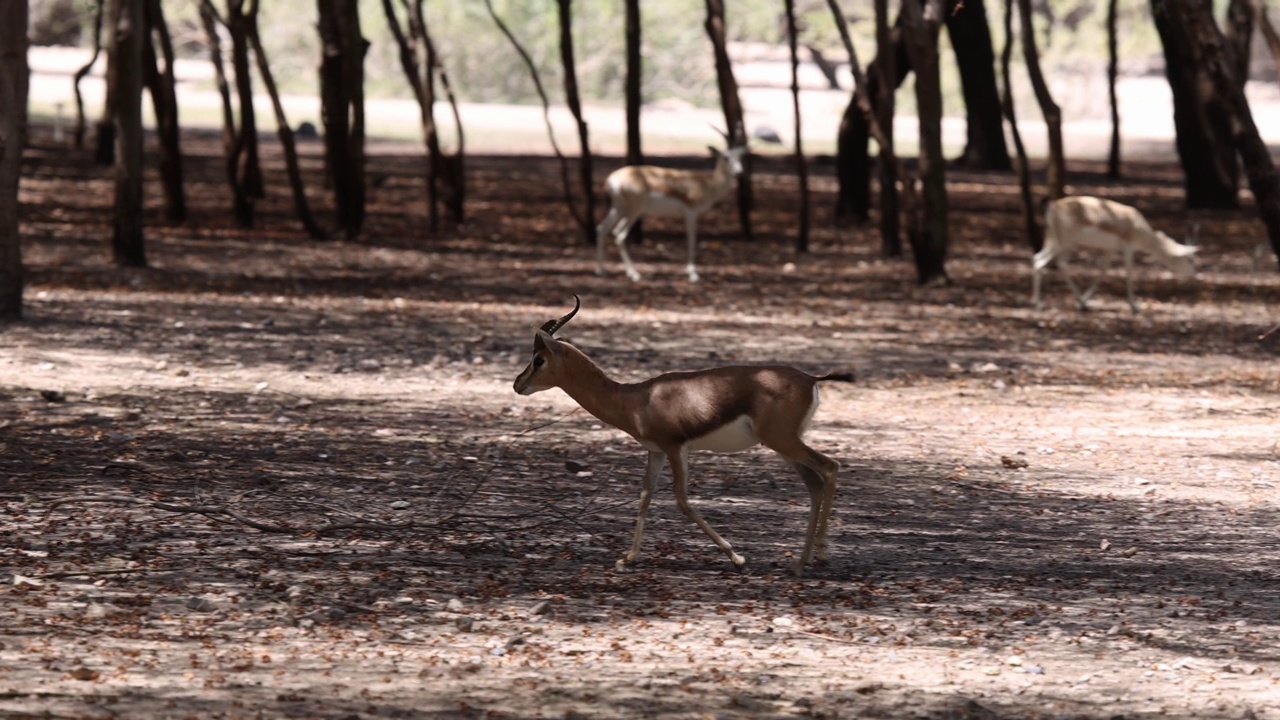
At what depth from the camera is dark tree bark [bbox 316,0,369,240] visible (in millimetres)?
21156

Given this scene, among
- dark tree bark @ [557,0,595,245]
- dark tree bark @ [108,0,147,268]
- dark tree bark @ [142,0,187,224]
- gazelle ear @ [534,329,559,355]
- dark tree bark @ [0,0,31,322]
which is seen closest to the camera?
gazelle ear @ [534,329,559,355]

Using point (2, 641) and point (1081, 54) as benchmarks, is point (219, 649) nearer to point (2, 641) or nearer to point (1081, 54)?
point (2, 641)

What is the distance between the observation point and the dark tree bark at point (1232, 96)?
41.3ft

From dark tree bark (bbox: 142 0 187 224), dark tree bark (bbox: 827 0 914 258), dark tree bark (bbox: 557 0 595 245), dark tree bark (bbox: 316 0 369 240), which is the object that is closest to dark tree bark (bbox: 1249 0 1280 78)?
dark tree bark (bbox: 827 0 914 258)

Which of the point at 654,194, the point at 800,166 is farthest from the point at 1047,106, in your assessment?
the point at 654,194

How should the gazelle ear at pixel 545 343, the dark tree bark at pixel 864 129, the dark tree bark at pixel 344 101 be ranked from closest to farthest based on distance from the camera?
the gazelle ear at pixel 545 343 → the dark tree bark at pixel 864 129 → the dark tree bark at pixel 344 101

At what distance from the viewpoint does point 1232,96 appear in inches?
499

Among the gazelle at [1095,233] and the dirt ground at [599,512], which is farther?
the gazelle at [1095,233]

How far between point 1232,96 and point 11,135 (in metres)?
8.28

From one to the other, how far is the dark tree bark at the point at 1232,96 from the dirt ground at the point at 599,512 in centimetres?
137

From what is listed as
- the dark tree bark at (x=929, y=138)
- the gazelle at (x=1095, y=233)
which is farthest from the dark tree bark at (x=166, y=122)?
the gazelle at (x=1095, y=233)

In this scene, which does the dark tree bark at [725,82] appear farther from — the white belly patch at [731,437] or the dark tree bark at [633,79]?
the white belly patch at [731,437]

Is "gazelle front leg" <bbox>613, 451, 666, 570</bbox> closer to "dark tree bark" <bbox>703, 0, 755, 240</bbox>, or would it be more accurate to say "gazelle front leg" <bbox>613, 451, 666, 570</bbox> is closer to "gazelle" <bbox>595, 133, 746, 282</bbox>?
"gazelle" <bbox>595, 133, 746, 282</bbox>

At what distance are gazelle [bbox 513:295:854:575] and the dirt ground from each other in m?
0.41
